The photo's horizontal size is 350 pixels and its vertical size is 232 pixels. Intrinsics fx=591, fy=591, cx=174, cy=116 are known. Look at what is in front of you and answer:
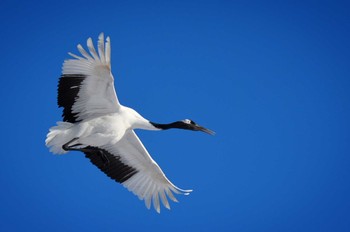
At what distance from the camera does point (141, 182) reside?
12672mm

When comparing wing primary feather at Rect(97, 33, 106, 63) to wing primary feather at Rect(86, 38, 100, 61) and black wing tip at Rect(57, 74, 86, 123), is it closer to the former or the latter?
wing primary feather at Rect(86, 38, 100, 61)

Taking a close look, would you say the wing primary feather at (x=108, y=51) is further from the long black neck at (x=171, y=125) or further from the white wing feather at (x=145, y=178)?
the white wing feather at (x=145, y=178)

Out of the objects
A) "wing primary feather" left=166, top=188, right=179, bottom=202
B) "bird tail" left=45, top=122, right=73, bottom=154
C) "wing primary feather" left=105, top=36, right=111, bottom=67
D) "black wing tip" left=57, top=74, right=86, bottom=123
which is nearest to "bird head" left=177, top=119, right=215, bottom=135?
"wing primary feather" left=166, top=188, right=179, bottom=202

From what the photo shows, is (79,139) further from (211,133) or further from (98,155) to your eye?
(211,133)

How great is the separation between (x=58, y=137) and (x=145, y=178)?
242 cm

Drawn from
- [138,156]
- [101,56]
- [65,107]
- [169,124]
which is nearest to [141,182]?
[138,156]

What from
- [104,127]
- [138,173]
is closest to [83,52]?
[104,127]

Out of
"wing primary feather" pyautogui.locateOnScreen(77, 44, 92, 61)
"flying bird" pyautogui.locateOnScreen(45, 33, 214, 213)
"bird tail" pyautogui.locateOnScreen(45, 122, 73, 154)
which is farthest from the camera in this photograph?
"bird tail" pyautogui.locateOnScreen(45, 122, 73, 154)

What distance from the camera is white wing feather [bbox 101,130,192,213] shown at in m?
12.4

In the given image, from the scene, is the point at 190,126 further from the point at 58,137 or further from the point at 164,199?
the point at 58,137

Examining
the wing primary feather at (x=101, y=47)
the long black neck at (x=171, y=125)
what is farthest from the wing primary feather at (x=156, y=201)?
the wing primary feather at (x=101, y=47)

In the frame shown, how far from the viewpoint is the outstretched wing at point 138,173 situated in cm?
1244

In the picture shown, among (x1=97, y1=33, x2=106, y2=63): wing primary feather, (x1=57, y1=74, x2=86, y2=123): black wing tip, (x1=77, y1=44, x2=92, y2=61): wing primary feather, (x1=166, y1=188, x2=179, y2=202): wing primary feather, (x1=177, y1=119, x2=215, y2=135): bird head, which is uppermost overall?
(x1=177, y1=119, x2=215, y2=135): bird head

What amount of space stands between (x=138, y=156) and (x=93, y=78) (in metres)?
2.44
